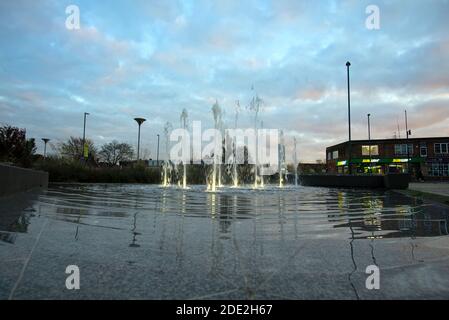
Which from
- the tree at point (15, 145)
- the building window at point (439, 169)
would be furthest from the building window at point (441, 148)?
the tree at point (15, 145)

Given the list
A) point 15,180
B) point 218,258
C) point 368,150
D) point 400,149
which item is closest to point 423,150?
point 400,149

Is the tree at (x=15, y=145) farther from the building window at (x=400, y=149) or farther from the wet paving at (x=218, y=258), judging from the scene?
the building window at (x=400, y=149)

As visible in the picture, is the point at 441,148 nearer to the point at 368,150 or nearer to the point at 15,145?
the point at 368,150

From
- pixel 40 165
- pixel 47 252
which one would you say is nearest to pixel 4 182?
pixel 47 252

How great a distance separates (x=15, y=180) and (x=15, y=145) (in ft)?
57.9

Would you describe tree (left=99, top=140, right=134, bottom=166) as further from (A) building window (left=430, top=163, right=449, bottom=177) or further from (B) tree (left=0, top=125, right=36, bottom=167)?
(A) building window (left=430, top=163, right=449, bottom=177)

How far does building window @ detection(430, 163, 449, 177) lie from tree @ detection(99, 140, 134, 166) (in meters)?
64.1

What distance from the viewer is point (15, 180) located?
43.4ft

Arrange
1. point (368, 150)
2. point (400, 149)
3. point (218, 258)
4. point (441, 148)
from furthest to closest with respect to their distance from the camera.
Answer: point (368, 150) → point (400, 149) → point (441, 148) → point (218, 258)

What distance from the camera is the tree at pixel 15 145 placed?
26.9 m
